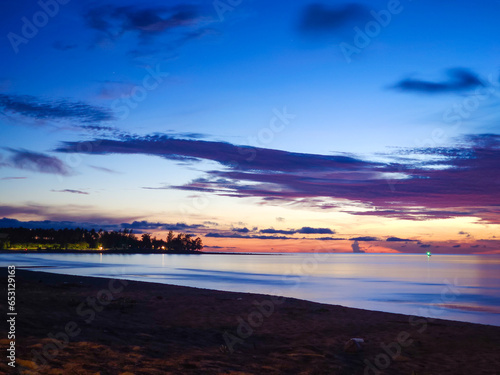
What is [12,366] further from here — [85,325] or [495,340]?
[495,340]

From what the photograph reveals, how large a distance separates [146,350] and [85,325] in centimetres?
377

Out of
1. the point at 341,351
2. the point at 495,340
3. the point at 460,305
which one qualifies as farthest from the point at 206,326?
the point at 460,305

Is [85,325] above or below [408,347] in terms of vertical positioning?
above

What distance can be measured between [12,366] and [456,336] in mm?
15206

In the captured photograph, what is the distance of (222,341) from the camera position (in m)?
13.4

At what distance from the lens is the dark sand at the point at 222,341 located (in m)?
9.77

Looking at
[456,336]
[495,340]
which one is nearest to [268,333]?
[456,336]

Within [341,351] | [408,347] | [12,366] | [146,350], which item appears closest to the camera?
[12,366]

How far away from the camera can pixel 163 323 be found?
634 inches

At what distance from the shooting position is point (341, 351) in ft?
42.0

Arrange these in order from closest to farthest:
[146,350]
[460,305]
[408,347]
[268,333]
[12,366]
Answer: [12,366], [146,350], [408,347], [268,333], [460,305]

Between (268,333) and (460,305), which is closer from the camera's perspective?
(268,333)

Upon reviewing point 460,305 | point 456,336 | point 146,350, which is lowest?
point 460,305

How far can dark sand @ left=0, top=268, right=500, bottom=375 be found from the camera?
977 cm
